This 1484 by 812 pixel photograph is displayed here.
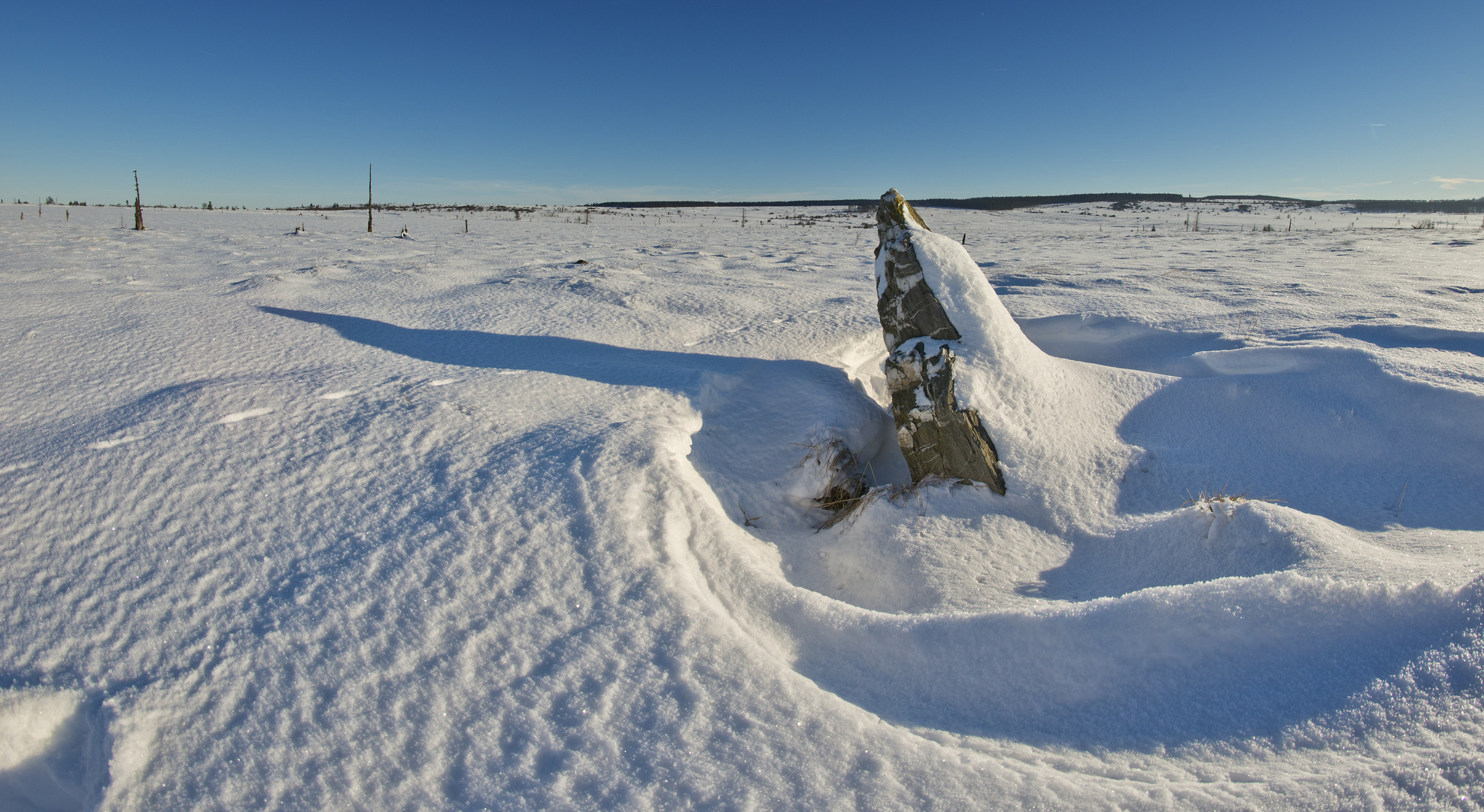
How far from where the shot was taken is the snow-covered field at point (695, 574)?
4.65 feet

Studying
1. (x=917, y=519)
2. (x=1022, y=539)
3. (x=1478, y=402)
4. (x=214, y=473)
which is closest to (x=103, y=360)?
(x=214, y=473)

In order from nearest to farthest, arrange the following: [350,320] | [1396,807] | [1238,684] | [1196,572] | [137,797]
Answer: [1396,807], [137,797], [1238,684], [1196,572], [350,320]

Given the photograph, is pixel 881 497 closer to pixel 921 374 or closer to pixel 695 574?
pixel 921 374

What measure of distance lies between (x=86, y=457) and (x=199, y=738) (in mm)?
1452

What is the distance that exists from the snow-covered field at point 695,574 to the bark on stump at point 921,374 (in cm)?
14

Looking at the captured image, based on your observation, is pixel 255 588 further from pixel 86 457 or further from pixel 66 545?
pixel 86 457

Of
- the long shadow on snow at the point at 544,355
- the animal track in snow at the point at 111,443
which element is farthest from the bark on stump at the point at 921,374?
the animal track in snow at the point at 111,443

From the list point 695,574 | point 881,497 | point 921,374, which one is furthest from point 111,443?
point 921,374

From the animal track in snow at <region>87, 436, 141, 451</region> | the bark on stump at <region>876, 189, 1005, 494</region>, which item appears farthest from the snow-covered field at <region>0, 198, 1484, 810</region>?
the bark on stump at <region>876, 189, 1005, 494</region>

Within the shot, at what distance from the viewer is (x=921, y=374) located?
3439 mm

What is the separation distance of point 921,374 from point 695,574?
6.07ft

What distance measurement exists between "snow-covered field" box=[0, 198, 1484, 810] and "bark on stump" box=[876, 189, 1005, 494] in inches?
5.5

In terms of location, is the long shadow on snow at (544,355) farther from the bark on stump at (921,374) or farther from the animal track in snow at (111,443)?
the animal track in snow at (111,443)

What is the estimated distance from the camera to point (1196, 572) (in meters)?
2.44
